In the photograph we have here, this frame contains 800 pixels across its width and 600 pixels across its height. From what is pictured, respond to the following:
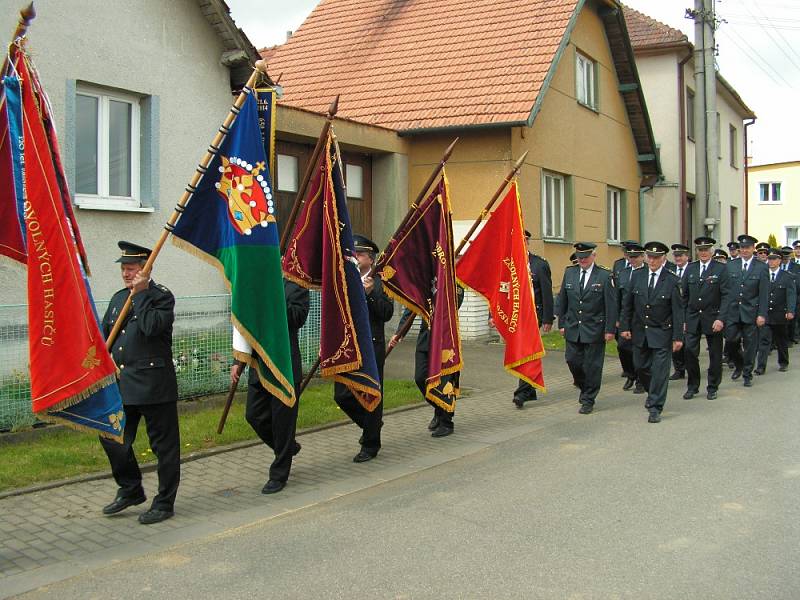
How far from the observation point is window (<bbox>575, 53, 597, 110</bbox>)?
1903 centimetres

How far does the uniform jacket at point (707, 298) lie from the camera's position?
11.5m

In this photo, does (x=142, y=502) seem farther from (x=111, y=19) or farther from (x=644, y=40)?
(x=644, y=40)

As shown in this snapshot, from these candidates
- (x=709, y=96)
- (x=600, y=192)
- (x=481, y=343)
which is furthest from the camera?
(x=600, y=192)

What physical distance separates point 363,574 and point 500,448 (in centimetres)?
346

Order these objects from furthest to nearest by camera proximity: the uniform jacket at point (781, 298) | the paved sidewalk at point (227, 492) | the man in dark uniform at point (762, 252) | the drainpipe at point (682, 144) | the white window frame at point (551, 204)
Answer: the drainpipe at point (682, 144), the white window frame at point (551, 204), the man in dark uniform at point (762, 252), the uniform jacket at point (781, 298), the paved sidewalk at point (227, 492)

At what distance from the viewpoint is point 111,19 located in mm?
9953

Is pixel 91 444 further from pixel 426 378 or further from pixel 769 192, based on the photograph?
pixel 769 192

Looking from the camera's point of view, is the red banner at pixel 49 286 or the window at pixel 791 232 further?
the window at pixel 791 232

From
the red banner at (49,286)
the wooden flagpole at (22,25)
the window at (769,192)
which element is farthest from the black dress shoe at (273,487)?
the window at (769,192)

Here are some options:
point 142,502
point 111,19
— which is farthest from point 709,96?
point 142,502

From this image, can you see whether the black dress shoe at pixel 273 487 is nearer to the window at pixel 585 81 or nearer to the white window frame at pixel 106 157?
the white window frame at pixel 106 157

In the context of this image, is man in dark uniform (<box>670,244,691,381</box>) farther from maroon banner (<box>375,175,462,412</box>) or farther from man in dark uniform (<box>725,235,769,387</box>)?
maroon banner (<box>375,175,462,412</box>)

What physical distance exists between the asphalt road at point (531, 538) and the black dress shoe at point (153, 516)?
0.55 metres

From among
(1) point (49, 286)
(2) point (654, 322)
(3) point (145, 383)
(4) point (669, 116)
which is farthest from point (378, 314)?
(4) point (669, 116)
